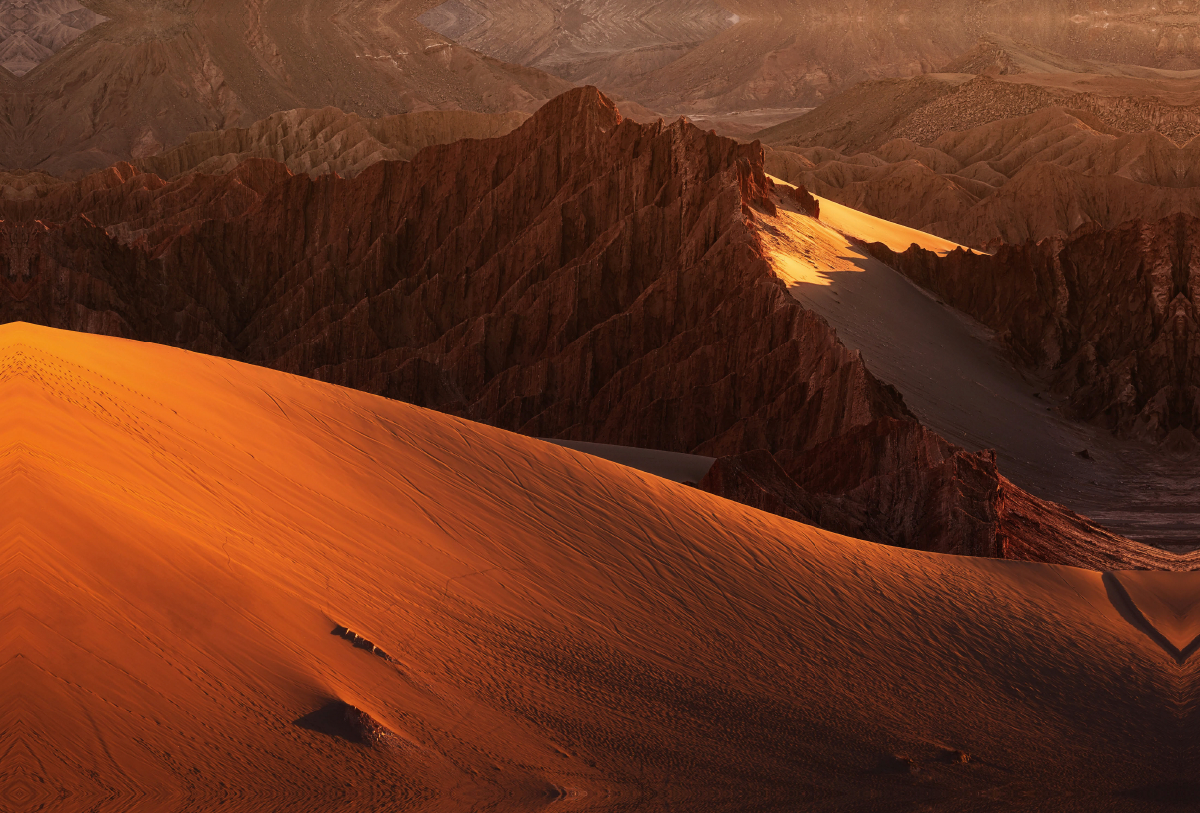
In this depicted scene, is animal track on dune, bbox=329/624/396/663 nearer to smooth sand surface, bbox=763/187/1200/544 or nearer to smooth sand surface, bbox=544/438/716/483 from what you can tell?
smooth sand surface, bbox=544/438/716/483

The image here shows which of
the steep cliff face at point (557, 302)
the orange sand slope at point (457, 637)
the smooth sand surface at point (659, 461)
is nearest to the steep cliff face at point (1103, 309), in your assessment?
the steep cliff face at point (557, 302)

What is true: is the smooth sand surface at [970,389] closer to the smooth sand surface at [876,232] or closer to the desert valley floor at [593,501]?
the desert valley floor at [593,501]

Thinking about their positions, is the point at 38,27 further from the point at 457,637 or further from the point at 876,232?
the point at 457,637

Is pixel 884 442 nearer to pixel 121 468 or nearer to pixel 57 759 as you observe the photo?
pixel 121 468

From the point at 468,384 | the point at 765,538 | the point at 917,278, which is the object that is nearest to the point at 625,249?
the point at 468,384

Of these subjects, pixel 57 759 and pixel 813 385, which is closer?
pixel 57 759

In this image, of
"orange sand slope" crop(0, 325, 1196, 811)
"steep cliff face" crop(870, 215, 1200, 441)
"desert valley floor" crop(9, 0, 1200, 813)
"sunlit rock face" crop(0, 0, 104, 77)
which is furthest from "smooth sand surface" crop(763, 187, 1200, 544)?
"sunlit rock face" crop(0, 0, 104, 77)
